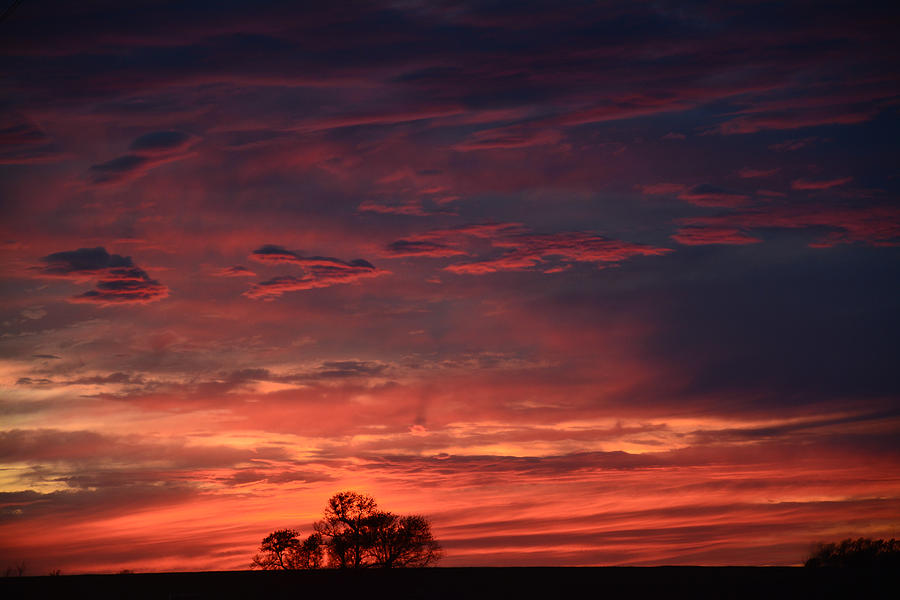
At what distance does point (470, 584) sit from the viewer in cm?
2945

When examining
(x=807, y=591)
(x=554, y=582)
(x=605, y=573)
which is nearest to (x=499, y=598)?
(x=554, y=582)

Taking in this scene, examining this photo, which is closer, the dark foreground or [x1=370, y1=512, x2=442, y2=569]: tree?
the dark foreground

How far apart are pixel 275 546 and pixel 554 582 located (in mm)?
50990

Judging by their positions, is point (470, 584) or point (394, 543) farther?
point (394, 543)

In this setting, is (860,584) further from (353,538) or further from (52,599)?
(353,538)

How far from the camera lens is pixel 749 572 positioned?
3050 cm

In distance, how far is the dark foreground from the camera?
28.2 metres

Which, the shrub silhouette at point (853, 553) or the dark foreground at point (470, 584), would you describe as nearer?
the dark foreground at point (470, 584)

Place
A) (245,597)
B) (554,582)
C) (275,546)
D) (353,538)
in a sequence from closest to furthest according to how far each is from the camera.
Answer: (245,597)
(554,582)
(353,538)
(275,546)

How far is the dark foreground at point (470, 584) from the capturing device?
28.2 m

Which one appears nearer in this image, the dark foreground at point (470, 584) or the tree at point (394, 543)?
the dark foreground at point (470, 584)

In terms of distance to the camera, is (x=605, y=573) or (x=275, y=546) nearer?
(x=605, y=573)

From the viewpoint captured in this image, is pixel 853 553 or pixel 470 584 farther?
pixel 853 553

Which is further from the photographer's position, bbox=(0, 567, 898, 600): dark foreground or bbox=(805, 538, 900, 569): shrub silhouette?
bbox=(805, 538, 900, 569): shrub silhouette
